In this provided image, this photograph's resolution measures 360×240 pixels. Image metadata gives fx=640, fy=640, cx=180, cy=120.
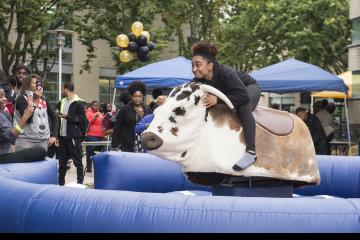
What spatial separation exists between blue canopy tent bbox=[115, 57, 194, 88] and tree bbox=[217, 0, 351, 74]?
38.9 ft

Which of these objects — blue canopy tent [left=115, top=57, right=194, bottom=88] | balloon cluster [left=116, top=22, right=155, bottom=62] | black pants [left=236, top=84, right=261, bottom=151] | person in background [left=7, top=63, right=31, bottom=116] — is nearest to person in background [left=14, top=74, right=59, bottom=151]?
person in background [left=7, top=63, right=31, bottom=116]

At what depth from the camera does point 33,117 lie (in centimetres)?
821

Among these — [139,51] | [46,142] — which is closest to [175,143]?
[46,142]

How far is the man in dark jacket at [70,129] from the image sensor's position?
1045 centimetres

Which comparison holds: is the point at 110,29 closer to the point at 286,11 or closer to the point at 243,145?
the point at 286,11

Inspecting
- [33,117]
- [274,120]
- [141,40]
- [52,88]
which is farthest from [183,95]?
[52,88]

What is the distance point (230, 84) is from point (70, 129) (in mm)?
5690

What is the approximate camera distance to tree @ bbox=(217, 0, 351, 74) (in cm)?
2516

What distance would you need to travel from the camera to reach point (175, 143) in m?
5.00

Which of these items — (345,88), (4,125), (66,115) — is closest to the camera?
(4,125)

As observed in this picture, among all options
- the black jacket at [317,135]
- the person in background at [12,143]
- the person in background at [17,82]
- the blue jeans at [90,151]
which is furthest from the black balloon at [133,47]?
the person in background at [12,143]

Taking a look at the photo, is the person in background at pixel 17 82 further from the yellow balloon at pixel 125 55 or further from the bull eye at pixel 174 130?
the yellow balloon at pixel 125 55

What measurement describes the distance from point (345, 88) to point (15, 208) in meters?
→ 9.71

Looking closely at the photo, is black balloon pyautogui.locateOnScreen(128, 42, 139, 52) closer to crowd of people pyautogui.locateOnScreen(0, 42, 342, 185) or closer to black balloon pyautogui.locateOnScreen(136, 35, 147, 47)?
black balloon pyautogui.locateOnScreen(136, 35, 147, 47)
